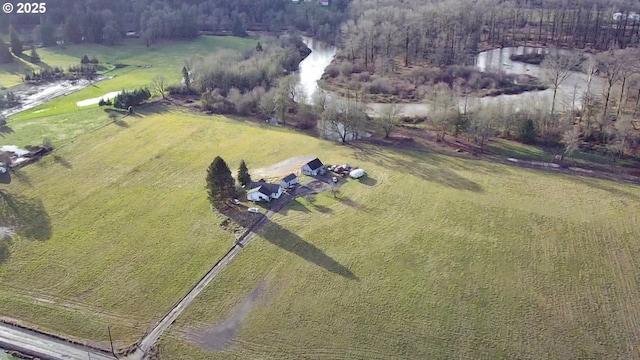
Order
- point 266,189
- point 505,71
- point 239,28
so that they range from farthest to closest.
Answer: point 239,28, point 505,71, point 266,189

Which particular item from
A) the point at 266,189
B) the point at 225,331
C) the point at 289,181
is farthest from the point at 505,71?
the point at 225,331

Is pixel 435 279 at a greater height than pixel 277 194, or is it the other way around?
pixel 277 194

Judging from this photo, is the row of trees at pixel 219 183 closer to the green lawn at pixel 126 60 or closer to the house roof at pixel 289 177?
the house roof at pixel 289 177

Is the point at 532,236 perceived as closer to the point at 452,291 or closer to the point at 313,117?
the point at 452,291

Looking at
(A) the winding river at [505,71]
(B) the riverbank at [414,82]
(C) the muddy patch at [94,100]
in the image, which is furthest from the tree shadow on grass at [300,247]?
(C) the muddy patch at [94,100]

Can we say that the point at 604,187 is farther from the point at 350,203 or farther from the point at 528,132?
the point at 350,203

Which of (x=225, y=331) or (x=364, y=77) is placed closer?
(x=225, y=331)
